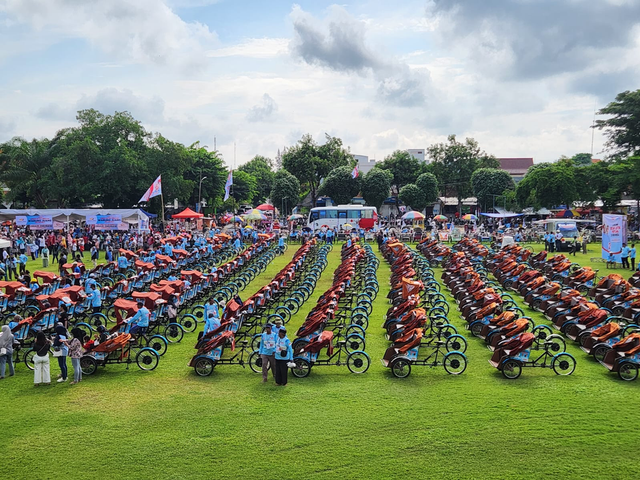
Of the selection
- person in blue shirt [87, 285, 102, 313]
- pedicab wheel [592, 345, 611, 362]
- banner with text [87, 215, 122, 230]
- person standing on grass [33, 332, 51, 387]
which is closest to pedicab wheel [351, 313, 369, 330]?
pedicab wheel [592, 345, 611, 362]

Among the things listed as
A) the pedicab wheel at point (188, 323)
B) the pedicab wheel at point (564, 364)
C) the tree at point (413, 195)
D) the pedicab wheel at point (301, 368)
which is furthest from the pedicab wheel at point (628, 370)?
the tree at point (413, 195)

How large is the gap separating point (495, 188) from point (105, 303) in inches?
1982

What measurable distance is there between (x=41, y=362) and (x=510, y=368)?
8.72 meters

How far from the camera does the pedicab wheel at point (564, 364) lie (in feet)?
34.3

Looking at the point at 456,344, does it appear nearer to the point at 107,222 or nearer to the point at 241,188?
the point at 107,222

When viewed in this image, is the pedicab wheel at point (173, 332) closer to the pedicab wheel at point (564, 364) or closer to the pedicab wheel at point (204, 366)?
the pedicab wheel at point (204, 366)

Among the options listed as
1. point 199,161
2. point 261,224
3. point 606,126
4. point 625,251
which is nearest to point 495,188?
point 606,126

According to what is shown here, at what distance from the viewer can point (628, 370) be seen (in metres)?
10.3

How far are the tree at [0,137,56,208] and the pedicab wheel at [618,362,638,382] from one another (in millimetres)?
46878

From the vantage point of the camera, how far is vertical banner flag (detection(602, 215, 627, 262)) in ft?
78.9

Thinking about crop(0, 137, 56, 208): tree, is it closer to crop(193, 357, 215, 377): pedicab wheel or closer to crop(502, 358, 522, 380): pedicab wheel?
crop(193, 357, 215, 377): pedicab wheel

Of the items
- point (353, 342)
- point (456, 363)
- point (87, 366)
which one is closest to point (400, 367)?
point (456, 363)

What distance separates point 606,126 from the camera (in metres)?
45.3

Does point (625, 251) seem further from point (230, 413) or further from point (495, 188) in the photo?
point (495, 188)
